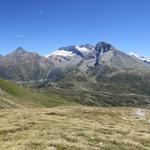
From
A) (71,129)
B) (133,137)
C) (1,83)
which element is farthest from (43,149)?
(1,83)

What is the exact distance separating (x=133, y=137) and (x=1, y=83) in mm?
124143

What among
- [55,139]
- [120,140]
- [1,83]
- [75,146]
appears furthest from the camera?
[1,83]

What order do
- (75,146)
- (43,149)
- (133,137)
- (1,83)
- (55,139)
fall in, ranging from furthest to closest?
1. (1,83)
2. (133,137)
3. (55,139)
4. (75,146)
5. (43,149)

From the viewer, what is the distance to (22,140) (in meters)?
26.8

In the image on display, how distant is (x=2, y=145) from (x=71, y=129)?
10.1m

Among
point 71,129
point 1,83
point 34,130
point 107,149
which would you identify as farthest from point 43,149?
point 1,83

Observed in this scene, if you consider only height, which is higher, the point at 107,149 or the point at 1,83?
the point at 1,83

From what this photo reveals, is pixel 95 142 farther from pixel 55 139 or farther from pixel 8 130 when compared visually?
pixel 8 130

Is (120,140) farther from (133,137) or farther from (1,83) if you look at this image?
(1,83)

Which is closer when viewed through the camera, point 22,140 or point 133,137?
point 22,140

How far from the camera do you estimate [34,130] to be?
31.9m

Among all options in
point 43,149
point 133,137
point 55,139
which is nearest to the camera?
point 43,149

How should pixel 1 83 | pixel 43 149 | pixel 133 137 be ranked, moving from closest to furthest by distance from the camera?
pixel 43 149
pixel 133 137
pixel 1 83

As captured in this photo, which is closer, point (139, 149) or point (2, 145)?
point (2, 145)
